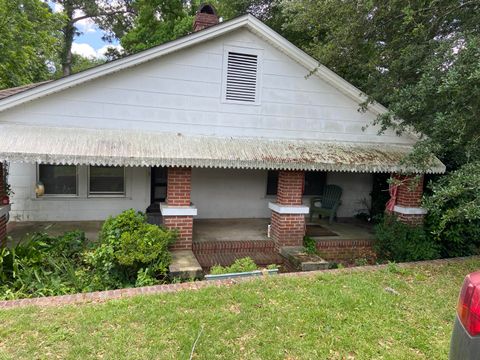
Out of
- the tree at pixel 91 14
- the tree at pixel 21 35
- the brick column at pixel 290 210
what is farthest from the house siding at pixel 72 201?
the tree at pixel 91 14

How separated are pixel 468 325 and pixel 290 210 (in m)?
5.57

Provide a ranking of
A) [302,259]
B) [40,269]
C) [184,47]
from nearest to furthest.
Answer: [40,269] < [302,259] < [184,47]

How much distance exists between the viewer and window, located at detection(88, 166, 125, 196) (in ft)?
30.2

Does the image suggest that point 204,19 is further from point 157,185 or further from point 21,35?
point 21,35

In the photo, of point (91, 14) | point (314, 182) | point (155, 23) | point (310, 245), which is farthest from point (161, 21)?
point (310, 245)

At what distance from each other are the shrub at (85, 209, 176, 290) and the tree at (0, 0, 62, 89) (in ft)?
35.5

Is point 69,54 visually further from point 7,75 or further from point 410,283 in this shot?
point 410,283

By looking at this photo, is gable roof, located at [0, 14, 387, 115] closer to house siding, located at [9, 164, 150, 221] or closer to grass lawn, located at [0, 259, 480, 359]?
house siding, located at [9, 164, 150, 221]

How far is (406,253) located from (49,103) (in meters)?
7.73

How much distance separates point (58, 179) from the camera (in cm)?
901

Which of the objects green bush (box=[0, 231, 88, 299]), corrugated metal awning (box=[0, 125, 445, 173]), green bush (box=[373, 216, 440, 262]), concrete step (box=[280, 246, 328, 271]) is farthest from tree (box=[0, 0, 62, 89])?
green bush (box=[373, 216, 440, 262])

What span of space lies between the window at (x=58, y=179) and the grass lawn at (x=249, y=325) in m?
5.41

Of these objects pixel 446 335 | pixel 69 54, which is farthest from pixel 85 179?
pixel 69 54

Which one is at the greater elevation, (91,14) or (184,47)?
(91,14)
